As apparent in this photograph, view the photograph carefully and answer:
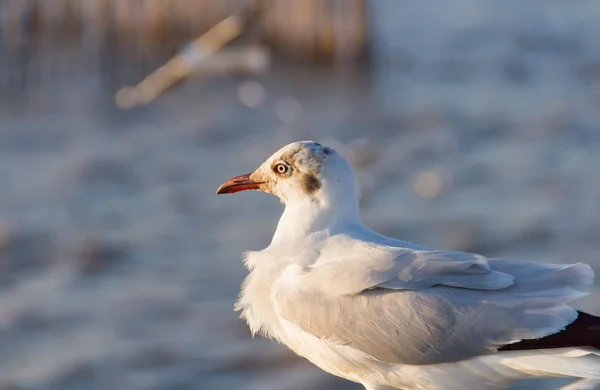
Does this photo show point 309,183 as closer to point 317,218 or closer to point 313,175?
point 313,175

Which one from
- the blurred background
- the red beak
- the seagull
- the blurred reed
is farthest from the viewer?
the blurred reed

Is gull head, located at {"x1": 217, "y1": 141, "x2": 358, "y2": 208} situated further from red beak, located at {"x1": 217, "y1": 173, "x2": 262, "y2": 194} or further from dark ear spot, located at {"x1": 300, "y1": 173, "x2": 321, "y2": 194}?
red beak, located at {"x1": 217, "y1": 173, "x2": 262, "y2": 194}

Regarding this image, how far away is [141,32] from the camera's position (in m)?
16.8

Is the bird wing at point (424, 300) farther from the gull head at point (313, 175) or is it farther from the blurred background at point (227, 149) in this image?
the blurred background at point (227, 149)

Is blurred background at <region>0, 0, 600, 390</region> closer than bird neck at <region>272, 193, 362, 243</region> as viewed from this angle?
No

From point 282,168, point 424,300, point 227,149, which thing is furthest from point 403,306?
point 227,149

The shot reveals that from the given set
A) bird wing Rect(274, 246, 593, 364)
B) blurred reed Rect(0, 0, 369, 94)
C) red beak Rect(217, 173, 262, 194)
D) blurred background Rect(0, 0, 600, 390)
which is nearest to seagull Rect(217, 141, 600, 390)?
bird wing Rect(274, 246, 593, 364)

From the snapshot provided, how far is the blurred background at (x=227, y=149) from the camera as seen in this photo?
8539 millimetres

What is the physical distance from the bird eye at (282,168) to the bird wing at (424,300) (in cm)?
45

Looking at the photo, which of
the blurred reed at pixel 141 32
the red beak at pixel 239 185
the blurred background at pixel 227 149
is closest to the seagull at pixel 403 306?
the red beak at pixel 239 185

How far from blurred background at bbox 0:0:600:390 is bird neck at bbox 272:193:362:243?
339 centimetres

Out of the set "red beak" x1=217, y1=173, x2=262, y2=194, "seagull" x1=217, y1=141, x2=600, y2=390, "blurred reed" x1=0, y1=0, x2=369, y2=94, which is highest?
"blurred reed" x1=0, y1=0, x2=369, y2=94

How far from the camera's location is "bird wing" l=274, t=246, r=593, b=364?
13.6 ft

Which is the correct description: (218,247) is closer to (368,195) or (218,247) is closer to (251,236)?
(251,236)
